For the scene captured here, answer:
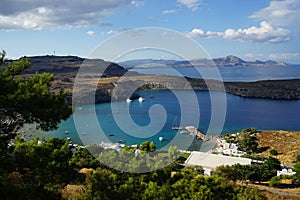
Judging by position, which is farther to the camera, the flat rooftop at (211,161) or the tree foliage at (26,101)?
the flat rooftop at (211,161)

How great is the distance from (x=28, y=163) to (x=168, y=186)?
11.3 ft

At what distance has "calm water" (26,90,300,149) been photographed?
29.5 meters

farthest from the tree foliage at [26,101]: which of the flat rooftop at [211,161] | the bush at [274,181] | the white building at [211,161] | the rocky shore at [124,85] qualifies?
the rocky shore at [124,85]

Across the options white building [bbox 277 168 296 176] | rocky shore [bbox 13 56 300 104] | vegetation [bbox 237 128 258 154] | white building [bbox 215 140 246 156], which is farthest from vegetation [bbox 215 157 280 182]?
rocky shore [bbox 13 56 300 104]

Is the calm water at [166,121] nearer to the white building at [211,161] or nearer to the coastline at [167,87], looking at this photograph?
the coastline at [167,87]

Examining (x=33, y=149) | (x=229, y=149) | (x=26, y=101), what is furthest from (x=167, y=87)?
(x=26, y=101)

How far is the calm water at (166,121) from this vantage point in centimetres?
2948

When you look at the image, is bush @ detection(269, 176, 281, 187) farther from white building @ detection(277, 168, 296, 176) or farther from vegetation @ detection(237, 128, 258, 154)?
vegetation @ detection(237, 128, 258, 154)

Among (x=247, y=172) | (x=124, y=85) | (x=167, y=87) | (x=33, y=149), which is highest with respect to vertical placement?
→ (x=124, y=85)

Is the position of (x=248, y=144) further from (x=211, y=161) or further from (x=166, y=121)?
(x=166, y=121)

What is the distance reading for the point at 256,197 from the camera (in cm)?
761

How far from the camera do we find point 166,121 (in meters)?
37.1

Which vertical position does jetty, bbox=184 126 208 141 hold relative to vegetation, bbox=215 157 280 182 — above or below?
below

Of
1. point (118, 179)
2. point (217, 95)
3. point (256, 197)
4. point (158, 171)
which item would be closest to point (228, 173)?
point (256, 197)
